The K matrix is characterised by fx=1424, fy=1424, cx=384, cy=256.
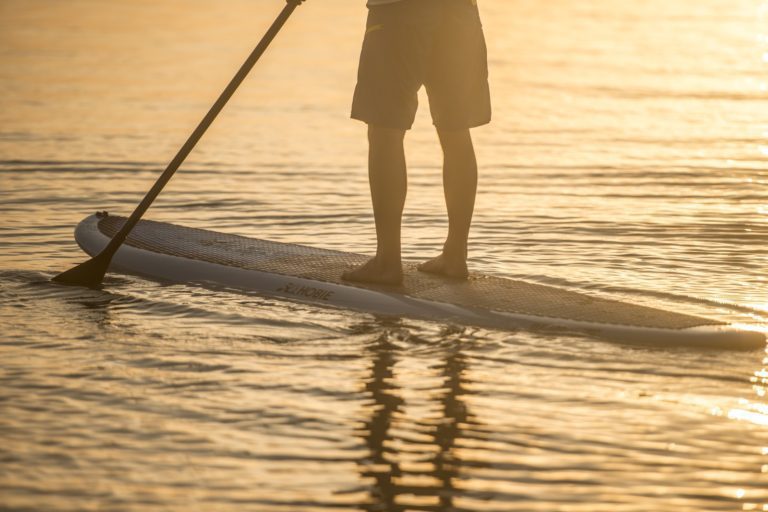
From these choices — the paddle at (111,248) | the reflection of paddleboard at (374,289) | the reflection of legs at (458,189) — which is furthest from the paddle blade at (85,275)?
the reflection of legs at (458,189)

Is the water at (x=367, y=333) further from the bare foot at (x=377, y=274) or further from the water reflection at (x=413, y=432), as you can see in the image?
the bare foot at (x=377, y=274)

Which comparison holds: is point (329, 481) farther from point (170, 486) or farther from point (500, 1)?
point (500, 1)

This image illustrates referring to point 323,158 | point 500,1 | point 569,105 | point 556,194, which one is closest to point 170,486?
point 556,194

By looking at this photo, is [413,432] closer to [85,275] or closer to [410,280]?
[410,280]

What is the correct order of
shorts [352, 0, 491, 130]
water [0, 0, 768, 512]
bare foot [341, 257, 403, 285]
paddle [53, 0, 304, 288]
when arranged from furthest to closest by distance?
paddle [53, 0, 304, 288] → bare foot [341, 257, 403, 285] → shorts [352, 0, 491, 130] → water [0, 0, 768, 512]

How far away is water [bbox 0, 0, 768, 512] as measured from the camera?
3926mm

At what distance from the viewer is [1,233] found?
7.57m

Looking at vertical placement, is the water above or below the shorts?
below

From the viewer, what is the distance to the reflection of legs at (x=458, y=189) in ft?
19.7

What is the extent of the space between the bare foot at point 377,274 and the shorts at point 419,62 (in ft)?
2.00

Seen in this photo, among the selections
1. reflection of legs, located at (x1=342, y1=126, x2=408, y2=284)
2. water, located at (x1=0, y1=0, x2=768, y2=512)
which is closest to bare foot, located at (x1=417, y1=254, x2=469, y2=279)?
reflection of legs, located at (x1=342, y1=126, x2=408, y2=284)

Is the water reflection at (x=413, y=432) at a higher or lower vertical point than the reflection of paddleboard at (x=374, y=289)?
lower

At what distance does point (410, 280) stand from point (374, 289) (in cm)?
24

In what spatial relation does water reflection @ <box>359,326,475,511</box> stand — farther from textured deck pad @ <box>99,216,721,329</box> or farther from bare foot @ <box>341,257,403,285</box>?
bare foot @ <box>341,257,403,285</box>
